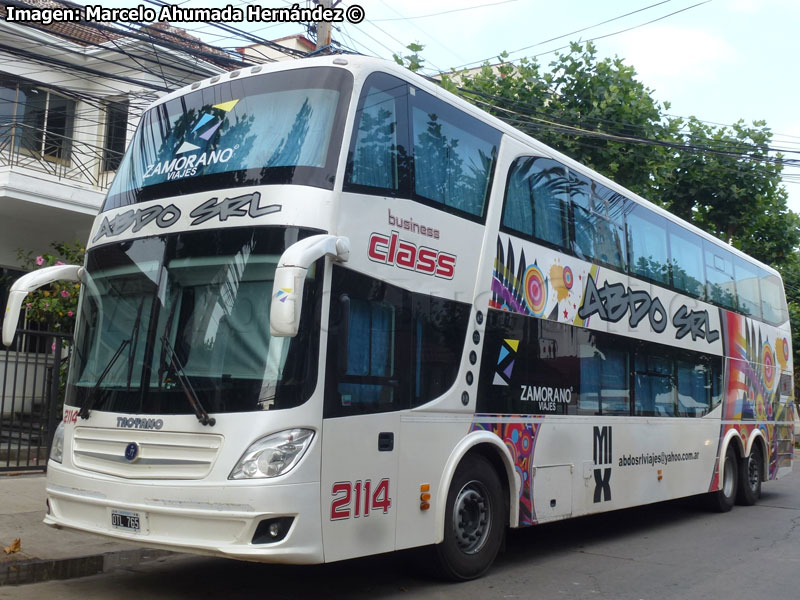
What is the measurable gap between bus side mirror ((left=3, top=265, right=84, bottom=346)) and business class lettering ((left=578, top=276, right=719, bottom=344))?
511 centimetres

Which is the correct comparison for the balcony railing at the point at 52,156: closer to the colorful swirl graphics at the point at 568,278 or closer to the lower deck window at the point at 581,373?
the colorful swirl graphics at the point at 568,278

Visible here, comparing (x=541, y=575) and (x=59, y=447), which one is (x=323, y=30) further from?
(x=541, y=575)

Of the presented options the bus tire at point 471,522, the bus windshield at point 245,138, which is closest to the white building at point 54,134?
the bus windshield at point 245,138

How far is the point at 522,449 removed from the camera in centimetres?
775

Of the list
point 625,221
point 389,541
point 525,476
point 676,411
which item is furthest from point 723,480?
point 389,541

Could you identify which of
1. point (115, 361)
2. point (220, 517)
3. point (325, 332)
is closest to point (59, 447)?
point (115, 361)

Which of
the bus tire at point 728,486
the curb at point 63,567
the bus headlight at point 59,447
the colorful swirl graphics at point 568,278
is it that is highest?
the colorful swirl graphics at point 568,278

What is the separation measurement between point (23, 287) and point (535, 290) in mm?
4620

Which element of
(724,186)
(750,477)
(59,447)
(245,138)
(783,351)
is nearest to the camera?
(245,138)

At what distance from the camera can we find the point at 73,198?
14.0 meters

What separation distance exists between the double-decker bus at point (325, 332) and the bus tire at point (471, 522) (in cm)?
2

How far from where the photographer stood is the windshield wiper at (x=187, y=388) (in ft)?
18.2

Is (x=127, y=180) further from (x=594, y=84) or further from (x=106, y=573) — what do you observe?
(x=594, y=84)

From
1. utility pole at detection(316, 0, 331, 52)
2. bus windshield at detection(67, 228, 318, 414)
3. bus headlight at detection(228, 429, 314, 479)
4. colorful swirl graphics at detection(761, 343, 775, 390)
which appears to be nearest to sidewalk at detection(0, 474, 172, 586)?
bus windshield at detection(67, 228, 318, 414)
